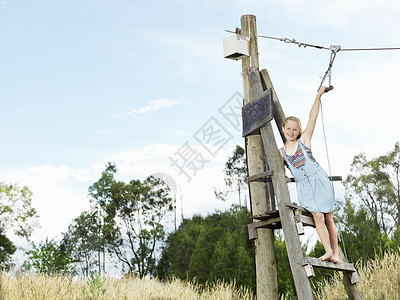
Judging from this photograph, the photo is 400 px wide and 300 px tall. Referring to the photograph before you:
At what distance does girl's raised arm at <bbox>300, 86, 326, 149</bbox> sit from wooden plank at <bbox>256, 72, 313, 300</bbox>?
1.12 ft

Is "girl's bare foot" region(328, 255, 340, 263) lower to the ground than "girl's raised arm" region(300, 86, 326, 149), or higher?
lower

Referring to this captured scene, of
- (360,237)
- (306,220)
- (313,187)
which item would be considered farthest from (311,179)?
(360,237)

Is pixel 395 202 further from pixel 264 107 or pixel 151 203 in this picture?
pixel 264 107

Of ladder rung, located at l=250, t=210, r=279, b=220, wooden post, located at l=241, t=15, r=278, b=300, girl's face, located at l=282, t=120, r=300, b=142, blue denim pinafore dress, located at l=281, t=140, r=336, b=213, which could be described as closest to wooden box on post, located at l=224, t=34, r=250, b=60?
wooden post, located at l=241, t=15, r=278, b=300

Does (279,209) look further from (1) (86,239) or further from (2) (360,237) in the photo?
(1) (86,239)

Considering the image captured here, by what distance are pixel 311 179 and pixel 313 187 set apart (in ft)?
0.30

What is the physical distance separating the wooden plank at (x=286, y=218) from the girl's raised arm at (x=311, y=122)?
1.12ft

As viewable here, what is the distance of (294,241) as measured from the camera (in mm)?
4488

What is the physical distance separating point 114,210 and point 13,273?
625 inches

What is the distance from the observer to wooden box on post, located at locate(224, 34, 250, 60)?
577 cm

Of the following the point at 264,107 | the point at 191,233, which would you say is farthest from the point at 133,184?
the point at 264,107

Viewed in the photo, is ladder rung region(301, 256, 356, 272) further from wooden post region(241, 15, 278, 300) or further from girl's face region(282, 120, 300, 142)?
girl's face region(282, 120, 300, 142)

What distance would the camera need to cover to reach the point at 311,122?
197 inches

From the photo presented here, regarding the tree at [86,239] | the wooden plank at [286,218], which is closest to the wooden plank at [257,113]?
Result: the wooden plank at [286,218]
